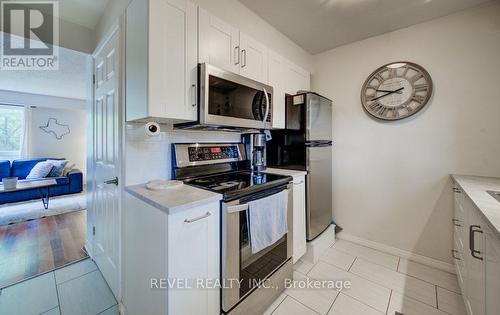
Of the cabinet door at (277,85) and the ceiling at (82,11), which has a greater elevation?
the ceiling at (82,11)

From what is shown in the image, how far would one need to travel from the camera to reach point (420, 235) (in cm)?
212

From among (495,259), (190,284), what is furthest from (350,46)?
(190,284)

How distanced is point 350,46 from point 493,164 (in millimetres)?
1828

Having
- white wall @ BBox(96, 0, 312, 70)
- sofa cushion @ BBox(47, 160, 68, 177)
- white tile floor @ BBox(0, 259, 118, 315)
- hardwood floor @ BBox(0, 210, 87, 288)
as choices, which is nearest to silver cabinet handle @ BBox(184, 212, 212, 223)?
white tile floor @ BBox(0, 259, 118, 315)

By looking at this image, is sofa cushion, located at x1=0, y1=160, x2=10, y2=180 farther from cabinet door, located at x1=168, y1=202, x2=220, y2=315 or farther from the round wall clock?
the round wall clock

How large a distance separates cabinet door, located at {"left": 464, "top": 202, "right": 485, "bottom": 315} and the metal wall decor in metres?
7.52

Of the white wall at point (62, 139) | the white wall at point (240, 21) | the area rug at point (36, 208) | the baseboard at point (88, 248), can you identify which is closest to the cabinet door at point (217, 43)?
the white wall at point (240, 21)

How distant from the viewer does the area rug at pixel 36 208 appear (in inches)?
128

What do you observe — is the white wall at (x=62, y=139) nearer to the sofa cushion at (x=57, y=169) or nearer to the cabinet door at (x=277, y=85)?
the sofa cushion at (x=57, y=169)

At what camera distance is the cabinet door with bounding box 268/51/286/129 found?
6.51 ft

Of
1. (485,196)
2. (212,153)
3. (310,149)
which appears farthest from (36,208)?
(485,196)

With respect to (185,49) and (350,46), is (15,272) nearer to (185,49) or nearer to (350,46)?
(185,49)

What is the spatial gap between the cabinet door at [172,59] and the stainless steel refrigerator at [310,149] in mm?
1163

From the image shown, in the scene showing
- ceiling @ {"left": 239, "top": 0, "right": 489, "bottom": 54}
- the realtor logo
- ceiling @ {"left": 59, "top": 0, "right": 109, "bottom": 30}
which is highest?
ceiling @ {"left": 239, "top": 0, "right": 489, "bottom": 54}
